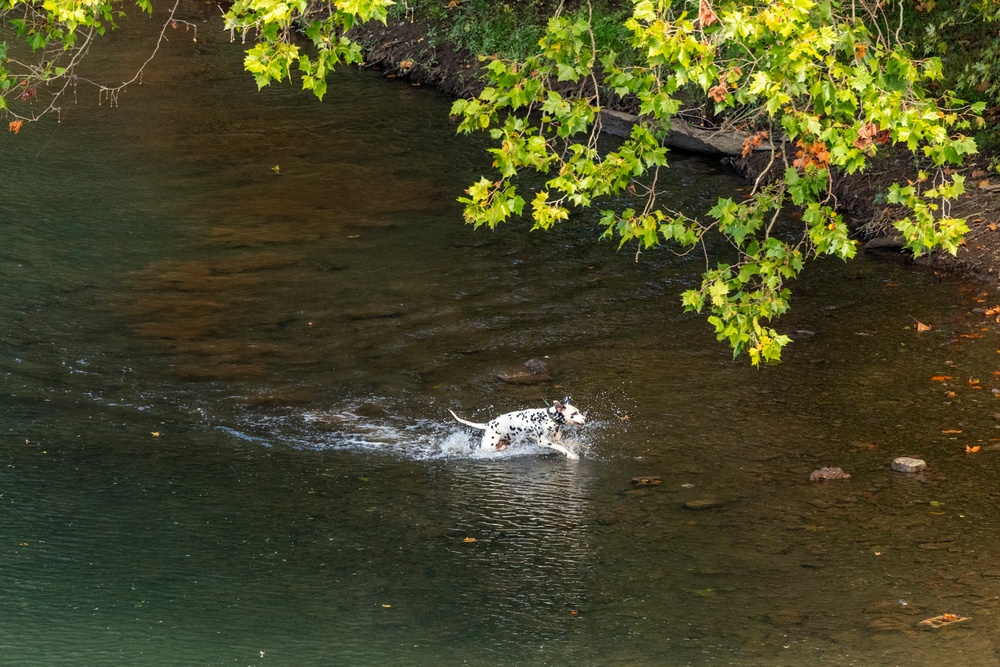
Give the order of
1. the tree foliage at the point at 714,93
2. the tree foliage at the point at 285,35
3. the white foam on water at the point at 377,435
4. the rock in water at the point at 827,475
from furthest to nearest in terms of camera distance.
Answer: the white foam on water at the point at 377,435 → the rock in water at the point at 827,475 → the tree foliage at the point at 714,93 → the tree foliage at the point at 285,35

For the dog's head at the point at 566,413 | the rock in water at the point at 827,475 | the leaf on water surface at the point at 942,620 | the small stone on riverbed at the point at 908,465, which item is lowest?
the leaf on water surface at the point at 942,620

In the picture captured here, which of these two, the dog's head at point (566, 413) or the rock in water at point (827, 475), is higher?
the dog's head at point (566, 413)

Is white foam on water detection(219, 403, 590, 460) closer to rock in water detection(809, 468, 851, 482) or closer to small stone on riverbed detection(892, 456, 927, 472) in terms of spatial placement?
rock in water detection(809, 468, 851, 482)

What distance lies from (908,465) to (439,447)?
130 inches

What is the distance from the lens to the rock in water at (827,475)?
812 cm

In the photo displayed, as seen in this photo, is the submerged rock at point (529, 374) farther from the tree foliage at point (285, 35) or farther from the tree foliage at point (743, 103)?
the tree foliage at point (285, 35)

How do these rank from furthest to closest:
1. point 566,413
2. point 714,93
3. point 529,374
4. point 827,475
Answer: point 529,374 < point 566,413 < point 827,475 < point 714,93

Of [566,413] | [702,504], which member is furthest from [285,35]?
[702,504]

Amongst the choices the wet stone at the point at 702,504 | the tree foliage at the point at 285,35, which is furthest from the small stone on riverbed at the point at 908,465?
the tree foliage at the point at 285,35

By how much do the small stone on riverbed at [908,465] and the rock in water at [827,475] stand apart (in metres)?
0.38

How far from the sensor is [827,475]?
8.12 m

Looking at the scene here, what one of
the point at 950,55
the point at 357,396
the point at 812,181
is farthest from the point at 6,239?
the point at 950,55

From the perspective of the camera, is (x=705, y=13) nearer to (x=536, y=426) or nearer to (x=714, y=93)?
(x=714, y=93)

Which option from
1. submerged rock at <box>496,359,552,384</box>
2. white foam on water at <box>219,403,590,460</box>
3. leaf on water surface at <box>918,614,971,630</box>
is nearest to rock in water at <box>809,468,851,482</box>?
white foam on water at <box>219,403,590,460</box>
